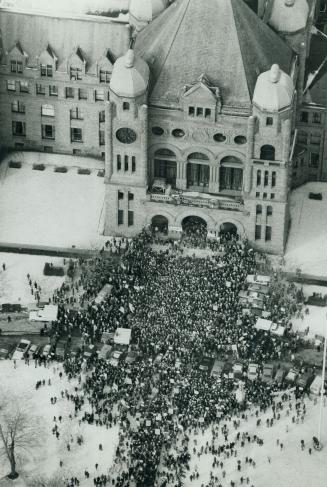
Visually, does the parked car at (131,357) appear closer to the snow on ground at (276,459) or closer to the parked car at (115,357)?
the parked car at (115,357)

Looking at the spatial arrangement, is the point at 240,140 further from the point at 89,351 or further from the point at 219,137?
the point at 89,351

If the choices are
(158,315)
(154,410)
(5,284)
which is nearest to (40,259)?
(5,284)

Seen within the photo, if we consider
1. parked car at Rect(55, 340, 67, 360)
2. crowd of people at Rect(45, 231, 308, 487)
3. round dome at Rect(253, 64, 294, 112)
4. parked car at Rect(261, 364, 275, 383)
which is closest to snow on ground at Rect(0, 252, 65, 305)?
crowd of people at Rect(45, 231, 308, 487)

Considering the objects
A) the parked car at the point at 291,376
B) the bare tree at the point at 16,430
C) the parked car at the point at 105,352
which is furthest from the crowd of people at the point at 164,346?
the bare tree at the point at 16,430

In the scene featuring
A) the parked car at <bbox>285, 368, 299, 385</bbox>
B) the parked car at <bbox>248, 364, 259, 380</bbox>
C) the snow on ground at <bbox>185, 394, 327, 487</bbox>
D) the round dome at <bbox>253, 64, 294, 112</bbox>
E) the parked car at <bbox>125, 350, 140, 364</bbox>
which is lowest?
the snow on ground at <bbox>185, 394, 327, 487</bbox>

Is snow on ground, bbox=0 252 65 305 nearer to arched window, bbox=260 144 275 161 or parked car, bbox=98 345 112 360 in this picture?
parked car, bbox=98 345 112 360
